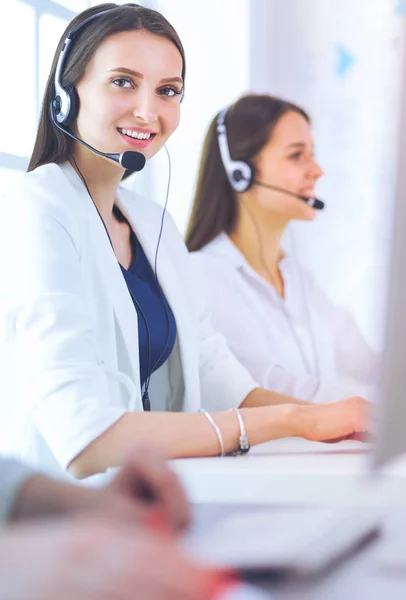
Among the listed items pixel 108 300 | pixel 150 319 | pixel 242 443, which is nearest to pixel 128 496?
pixel 242 443

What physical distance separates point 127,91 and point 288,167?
0.87 metres

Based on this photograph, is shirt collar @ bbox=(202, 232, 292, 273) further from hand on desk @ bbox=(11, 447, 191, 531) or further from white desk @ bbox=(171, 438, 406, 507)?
hand on desk @ bbox=(11, 447, 191, 531)

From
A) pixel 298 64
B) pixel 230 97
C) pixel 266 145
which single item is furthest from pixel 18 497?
pixel 298 64

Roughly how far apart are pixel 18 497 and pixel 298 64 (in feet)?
8.92

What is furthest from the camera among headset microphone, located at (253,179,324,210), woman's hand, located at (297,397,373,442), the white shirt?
headset microphone, located at (253,179,324,210)

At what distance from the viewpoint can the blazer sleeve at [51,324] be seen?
45.8 inches

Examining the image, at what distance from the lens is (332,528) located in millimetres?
559

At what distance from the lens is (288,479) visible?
93 centimetres

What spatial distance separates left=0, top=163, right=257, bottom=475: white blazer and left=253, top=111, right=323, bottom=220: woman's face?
2.12 feet

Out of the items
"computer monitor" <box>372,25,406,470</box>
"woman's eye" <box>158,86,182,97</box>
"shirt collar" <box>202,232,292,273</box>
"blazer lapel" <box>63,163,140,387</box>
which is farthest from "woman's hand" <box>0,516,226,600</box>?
"shirt collar" <box>202,232,292,273</box>

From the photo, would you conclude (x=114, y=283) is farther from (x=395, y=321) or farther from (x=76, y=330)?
(x=395, y=321)

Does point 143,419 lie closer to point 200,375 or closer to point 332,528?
point 200,375

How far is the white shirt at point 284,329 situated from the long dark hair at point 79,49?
65cm

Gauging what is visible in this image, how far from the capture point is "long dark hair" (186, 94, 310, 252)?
235cm
